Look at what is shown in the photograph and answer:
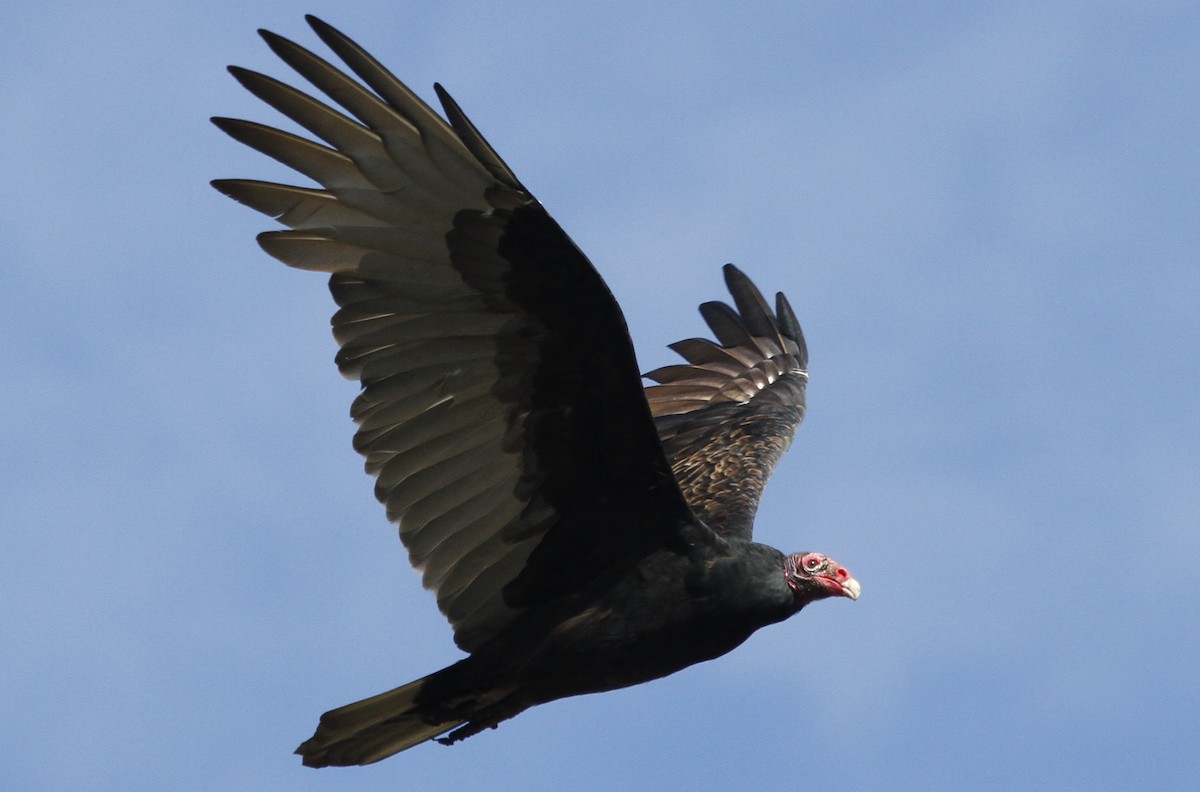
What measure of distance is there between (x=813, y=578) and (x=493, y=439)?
5.02ft

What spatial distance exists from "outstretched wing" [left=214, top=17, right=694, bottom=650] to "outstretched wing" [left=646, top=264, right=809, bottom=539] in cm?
143

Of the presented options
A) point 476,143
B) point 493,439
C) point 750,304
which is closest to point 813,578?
point 493,439

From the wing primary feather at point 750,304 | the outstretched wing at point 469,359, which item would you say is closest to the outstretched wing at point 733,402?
the wing primary feather at point 750,304

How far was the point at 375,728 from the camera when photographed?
7.68m

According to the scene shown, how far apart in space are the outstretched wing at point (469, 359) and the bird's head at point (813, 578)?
0.67 metres

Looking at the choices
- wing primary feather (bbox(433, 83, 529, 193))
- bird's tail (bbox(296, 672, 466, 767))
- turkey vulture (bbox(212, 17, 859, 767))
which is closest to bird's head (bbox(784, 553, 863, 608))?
turkey vulture (bbox(212, 17, 859, 767))

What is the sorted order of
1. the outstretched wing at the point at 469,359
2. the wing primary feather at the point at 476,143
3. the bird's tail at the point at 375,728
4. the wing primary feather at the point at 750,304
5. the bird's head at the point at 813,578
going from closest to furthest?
the wing primary feather at the point at 476,143, the outstretched wing at the point at 469,359, the bird's tail at the point at 375,728, the bird's head at the point at 813,578, the wing primary feather at the point at 750,304

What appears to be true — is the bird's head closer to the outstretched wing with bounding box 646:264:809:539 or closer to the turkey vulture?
the turkey vulture

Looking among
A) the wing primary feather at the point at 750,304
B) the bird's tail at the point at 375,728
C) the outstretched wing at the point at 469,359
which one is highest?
the wing primary feather at the point at 750,304

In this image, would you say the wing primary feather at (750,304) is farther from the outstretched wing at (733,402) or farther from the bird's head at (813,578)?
the bird's head at (813,578)

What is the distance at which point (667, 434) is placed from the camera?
10.3m

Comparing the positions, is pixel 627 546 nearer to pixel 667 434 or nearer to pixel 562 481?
pixel 562 481

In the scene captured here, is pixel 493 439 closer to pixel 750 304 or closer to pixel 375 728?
pixel 375 728

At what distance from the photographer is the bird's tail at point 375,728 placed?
7.61 metres
